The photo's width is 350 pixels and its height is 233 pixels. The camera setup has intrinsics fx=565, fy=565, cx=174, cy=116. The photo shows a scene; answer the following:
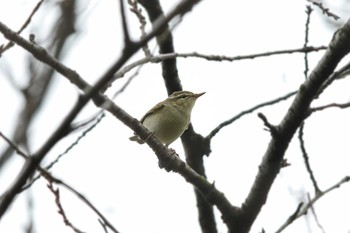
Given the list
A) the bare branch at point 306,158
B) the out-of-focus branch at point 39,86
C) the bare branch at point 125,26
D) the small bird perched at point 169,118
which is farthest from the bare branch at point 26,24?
the small bird perched at point 169,118

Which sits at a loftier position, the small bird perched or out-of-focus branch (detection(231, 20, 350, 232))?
the small bird perched

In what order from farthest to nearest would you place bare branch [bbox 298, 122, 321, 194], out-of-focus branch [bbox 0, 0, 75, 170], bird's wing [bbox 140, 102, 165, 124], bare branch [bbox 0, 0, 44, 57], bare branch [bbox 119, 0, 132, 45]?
bird's wing [bbox 140, 102, 165, 124], bare branch [bbox 298, 122, 321, 194], bare branch [bbox 0, 0, 44, 57], out-of-focus branch [bbox 0, 0, 75, 170], bare branch [bbox 119, 0, 132, 45]

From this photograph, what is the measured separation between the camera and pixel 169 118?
592 cm

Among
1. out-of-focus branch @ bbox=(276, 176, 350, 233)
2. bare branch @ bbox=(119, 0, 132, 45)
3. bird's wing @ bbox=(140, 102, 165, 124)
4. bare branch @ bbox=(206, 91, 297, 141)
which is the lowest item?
bare branch @ bbox=(119, 0, 132, 45)

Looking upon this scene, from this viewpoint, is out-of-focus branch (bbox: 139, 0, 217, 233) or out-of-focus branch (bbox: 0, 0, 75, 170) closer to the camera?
out-of-focus branch (bbox: 0, 0, 75, 170)

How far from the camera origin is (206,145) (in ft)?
15.6

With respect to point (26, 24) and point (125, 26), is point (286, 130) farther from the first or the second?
point (125, 26)

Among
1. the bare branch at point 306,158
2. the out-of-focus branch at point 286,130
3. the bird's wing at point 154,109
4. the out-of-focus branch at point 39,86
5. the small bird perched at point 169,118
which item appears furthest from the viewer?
the bird's wing at point 154,109

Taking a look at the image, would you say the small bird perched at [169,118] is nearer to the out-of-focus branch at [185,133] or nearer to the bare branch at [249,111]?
the out-of-focus branch at [185,133]

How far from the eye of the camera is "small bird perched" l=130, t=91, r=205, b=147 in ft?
18.8

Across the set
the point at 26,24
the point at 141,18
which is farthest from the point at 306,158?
the point at 26,24

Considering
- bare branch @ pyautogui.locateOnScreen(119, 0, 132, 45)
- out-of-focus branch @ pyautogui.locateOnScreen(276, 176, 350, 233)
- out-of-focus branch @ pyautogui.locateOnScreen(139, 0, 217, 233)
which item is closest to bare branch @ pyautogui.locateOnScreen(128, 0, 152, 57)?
out-of-focus branch @ pyautogui.locateOnScreen(139, 0, 217, 233)

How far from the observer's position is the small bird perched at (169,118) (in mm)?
5719

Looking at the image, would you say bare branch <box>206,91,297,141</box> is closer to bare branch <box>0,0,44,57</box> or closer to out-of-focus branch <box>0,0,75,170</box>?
bare branch <box>0,0,44,57</box>
